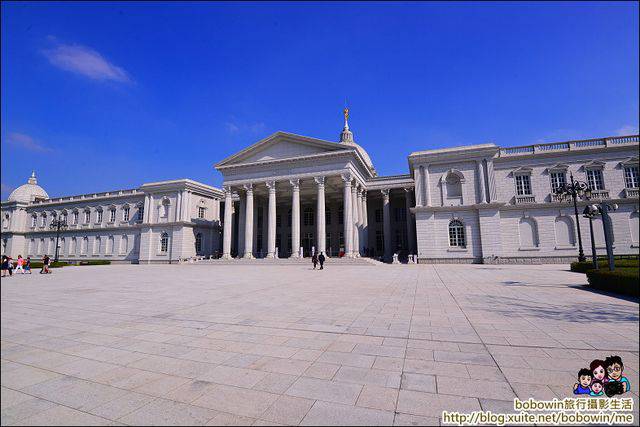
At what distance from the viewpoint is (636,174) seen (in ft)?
97.3

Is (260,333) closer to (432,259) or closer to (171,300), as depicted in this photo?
(171,300)

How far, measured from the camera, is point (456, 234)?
3262cm

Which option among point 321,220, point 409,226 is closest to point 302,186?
point 321,220

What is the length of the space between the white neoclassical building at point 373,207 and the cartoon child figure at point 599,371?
30.8m

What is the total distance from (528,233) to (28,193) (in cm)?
8649

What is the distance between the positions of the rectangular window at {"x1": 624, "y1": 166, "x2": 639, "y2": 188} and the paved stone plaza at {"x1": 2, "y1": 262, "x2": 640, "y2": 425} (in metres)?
31.0

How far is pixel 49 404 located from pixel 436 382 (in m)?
4.34

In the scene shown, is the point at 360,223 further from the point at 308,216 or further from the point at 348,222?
the point at 308,216

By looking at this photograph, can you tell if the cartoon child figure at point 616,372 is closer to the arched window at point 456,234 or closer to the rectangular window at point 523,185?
the arched window at point 456,234

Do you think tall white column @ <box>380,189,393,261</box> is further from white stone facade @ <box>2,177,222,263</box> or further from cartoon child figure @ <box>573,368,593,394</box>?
cartoon child figure @ <box>573,368,593,394</box>

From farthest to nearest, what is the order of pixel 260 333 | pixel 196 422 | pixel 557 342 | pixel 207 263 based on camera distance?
pixel 207 263, pixel 260 333, pixel 557 342, pixel 196 422

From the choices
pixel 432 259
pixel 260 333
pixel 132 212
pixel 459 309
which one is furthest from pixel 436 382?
pixel 132 212

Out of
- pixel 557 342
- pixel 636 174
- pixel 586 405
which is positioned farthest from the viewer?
pixel 636 174

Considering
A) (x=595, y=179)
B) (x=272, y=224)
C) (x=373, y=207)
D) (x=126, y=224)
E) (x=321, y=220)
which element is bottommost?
(x=272, y=224)
